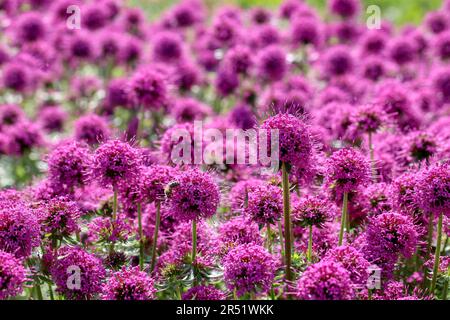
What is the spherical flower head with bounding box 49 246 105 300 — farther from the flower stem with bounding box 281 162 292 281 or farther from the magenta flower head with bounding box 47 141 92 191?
the flower stem with bounding box 281 162 292 281

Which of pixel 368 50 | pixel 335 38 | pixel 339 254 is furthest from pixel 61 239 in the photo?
pixel 335 38

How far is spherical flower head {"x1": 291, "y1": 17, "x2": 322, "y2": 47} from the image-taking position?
8.90m

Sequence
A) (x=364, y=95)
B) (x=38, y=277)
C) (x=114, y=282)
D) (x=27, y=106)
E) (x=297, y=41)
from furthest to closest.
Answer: (x=27, y=106) → (x=297, y=41) → (x=364, y=95) → (x=38, y=277) → (x=114, y=282)

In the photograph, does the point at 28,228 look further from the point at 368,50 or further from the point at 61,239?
the point at 368,50

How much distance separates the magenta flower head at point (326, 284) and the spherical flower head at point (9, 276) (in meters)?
1.50

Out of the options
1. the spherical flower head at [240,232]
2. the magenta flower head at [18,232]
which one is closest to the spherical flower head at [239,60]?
the spherical flower head at [240,232]

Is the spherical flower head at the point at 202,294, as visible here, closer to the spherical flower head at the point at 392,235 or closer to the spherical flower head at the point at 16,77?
the spherical flower head at the point at 392,235

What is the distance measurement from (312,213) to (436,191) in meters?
0.77

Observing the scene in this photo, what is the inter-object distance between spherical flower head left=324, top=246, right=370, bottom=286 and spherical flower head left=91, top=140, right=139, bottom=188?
4.58 ft

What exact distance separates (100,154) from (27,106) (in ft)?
20.3

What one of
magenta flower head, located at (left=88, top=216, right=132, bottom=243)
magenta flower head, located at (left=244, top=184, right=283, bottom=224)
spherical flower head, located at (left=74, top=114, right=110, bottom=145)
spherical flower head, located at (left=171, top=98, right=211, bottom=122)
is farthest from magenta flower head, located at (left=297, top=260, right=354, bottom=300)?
spherical flower head, located at (left=171, top=98, right=211, bottom=122)

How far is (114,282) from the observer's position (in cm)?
372

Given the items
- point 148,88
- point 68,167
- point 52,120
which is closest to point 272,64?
point 148,88

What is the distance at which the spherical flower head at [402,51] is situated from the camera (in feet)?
28.9
